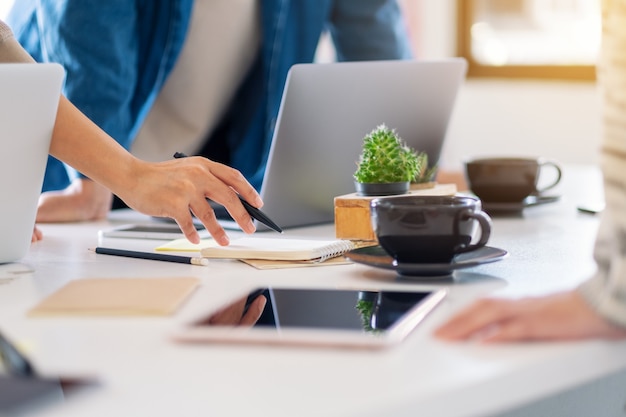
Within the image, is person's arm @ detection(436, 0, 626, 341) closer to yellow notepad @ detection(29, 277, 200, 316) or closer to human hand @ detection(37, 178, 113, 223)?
yellow notepad @ detection(29, 277, 200, 316)

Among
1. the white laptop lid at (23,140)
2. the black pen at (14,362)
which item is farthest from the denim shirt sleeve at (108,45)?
the black pen at (14,362)

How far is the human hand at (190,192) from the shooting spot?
3.88ft

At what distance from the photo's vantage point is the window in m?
4.27

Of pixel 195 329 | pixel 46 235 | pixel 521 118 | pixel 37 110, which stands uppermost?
pixel 37 110

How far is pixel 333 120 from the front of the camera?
1.41m

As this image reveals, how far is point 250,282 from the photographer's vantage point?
103 centimetres

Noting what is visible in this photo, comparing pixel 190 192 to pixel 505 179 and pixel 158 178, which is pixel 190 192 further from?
pixel 505 179

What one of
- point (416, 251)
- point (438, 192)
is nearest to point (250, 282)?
point (416, 251)

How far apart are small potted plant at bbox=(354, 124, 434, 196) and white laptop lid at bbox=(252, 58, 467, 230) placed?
0.12 metres

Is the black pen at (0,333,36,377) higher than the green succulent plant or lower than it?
higher

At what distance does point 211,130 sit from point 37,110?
887 mm

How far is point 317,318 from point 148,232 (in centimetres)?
59

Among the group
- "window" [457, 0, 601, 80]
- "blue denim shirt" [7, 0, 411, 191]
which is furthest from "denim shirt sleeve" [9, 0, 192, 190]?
"window" [457, 0, 601, 80]

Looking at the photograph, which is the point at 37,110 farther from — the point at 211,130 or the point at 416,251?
the point at 211,130
